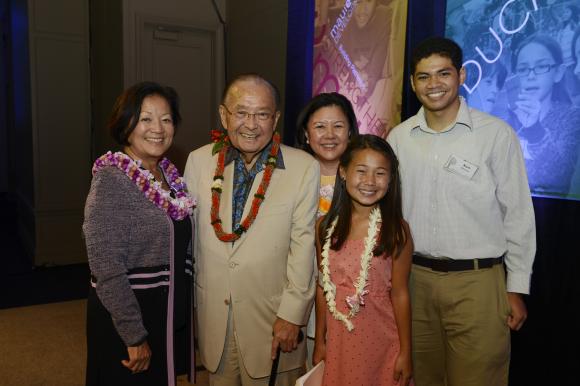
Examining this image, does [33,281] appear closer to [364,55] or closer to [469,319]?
[364,55]

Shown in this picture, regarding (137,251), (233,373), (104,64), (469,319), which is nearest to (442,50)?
(469,319)

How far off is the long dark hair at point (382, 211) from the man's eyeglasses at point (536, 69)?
35.4 inches

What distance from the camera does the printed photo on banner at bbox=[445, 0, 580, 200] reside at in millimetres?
2143

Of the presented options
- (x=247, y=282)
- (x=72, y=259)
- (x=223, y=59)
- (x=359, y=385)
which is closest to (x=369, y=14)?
(x=247, y=282)

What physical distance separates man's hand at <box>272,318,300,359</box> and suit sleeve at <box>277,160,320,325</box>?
0.08ft

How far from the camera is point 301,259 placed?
1.88 meters

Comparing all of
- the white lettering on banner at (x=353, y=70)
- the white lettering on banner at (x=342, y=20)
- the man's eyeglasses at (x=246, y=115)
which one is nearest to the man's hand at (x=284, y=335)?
the man's eyeglasses at (x=246, y=115)

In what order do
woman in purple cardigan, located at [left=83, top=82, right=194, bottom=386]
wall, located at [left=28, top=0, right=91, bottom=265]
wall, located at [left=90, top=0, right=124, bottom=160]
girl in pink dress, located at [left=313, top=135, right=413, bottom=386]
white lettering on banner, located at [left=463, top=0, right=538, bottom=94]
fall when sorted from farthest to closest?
wall, located at [left=28, top=0, right=91, bottom=265]
wall, located at [left=90, top=0, right=124, bottom=160]
white lettering on banner, located at [left=463, top=0, right=538, bottom=94]
girl in pink dress, located at [left=313, top=135, right=413, bottom=386]
woman in purple cardigan, located at [left=83, top=82, right=194, bottom=386]

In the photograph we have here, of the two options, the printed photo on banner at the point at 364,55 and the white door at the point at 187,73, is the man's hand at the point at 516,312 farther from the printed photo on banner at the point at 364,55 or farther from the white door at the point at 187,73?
the white door at the point at 187,73

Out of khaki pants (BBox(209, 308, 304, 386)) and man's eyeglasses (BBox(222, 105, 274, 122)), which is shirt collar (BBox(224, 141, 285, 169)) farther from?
khaki pants (BBox(209, 308, 304, 386))

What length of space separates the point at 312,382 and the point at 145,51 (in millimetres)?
4540

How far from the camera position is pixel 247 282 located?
1879 mm

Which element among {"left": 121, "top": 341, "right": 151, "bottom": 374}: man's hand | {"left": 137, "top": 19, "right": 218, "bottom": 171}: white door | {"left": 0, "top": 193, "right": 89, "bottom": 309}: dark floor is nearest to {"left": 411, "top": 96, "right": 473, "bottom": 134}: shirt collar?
{"left": 121, "top": 341, "right": 151, "bottom": 374}: man's hand

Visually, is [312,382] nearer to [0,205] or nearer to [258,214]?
[258,214]
